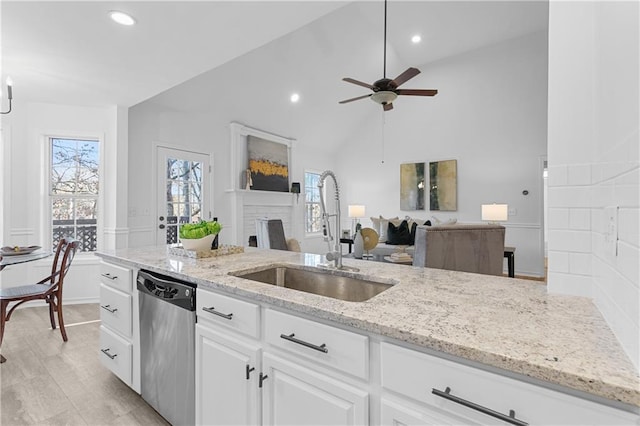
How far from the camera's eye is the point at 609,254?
0.89 meters

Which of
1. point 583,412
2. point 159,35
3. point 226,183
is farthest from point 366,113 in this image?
point 583,412

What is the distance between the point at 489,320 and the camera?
0.93m

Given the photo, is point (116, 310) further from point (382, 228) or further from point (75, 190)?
point (382, 228)

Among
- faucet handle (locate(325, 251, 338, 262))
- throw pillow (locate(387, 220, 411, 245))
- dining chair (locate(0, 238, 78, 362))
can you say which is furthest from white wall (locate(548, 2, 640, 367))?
throw pillow (locate(387, 220, 411, 245))

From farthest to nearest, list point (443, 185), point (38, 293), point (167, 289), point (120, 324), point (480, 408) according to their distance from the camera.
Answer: point (443, 185) → point (38, 293) → point (120, 324) → point (167, 289) → point (480, 408)

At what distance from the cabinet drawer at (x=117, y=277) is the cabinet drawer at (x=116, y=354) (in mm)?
326

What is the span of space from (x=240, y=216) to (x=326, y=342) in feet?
15.0

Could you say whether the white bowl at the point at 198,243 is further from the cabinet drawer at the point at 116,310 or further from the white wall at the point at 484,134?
the white wall at the point at 484,134

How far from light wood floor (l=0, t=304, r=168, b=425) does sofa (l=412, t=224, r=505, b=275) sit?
1983 mm

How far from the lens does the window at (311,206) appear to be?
7.13m

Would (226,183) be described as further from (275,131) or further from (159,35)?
(159,35)

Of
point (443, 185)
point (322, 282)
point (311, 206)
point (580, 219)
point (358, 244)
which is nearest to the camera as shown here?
point (580, 219)

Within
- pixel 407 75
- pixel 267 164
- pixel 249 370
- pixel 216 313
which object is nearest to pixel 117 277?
pixel 216 313

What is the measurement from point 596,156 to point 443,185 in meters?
5.49
